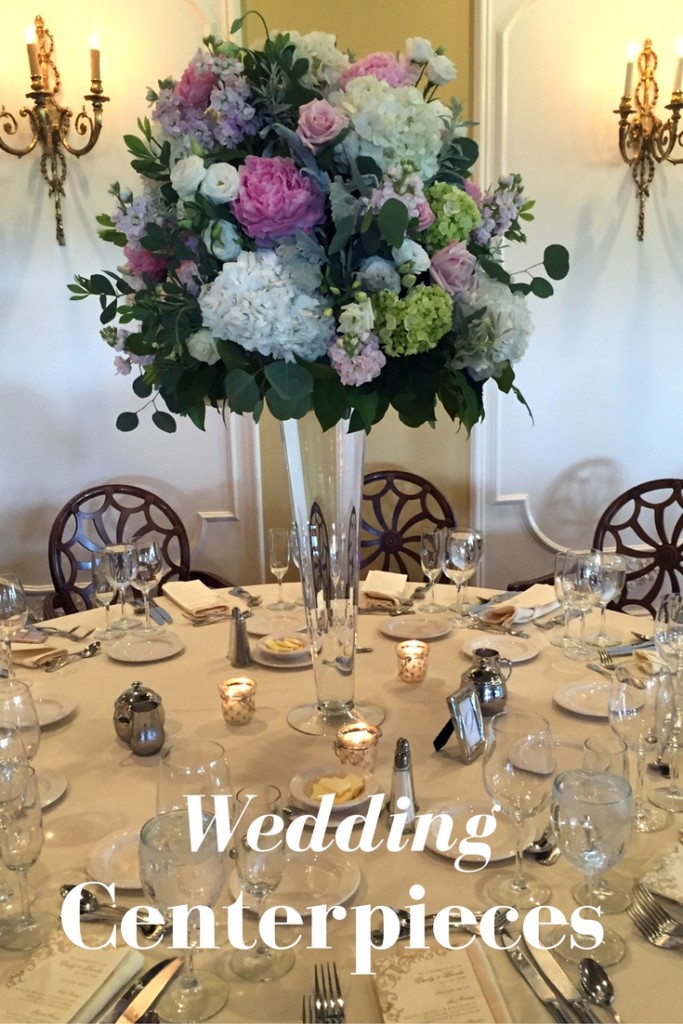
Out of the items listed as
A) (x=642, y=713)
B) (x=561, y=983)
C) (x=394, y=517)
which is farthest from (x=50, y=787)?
(x=394, y=517)

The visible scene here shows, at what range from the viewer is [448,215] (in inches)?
47.6

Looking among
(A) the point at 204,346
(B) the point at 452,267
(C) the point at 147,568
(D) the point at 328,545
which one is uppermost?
(B) the point at 452,267

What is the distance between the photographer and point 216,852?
90 centimetres

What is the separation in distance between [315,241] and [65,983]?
963mm

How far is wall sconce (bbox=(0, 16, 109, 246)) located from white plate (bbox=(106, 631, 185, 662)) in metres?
1.62

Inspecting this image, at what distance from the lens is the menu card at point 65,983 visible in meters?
0.87

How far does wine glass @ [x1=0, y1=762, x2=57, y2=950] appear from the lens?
0.99m

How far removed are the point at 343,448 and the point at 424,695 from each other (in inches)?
21.3

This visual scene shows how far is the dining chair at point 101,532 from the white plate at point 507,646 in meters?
1.05

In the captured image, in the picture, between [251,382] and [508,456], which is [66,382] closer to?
[508,456]

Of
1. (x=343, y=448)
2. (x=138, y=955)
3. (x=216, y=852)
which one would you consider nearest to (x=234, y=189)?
(x=343, y=448)

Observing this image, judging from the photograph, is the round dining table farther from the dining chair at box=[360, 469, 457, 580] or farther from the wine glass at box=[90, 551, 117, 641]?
the dining chair at box=[360, 469, 457, 580]

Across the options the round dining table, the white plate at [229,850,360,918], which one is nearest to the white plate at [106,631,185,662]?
the round dining table

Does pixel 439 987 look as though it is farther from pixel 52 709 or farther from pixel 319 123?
pixel 319 123
